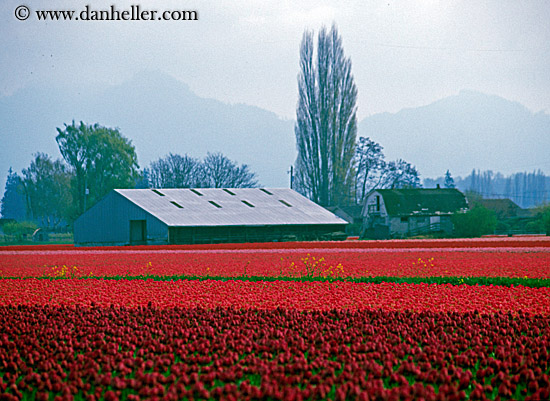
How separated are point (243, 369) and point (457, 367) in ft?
6.79

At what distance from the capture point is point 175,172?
89.8 meters

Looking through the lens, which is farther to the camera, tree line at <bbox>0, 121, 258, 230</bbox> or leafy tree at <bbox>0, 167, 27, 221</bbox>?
leafy tree at <bbox>0, 167, 27, 221</bbox>

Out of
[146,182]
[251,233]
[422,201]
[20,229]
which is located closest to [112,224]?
[251,233]

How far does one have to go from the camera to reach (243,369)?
20.4 feet

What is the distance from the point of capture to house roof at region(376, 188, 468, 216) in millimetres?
66875

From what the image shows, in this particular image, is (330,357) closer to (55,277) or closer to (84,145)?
(55,277)

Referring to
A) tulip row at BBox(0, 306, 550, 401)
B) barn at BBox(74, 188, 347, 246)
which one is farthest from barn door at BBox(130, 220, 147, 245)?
tulip row at BBox(0, 306, 550, 401)

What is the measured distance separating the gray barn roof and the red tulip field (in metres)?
32.1

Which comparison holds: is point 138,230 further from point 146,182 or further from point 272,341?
point 146,182

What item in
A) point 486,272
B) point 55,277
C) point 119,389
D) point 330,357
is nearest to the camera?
point 119,389

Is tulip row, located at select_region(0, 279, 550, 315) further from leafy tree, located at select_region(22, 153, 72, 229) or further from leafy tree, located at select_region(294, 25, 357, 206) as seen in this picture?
leafy tree, located at select_region(22, 153, 72, 229)

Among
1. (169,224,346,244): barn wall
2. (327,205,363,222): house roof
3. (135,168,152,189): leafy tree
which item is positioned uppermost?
(135,168,152,189): leafy tree

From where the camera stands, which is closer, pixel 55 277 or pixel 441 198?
pixel 55 277

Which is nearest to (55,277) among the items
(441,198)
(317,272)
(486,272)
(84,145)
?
(317,272)
